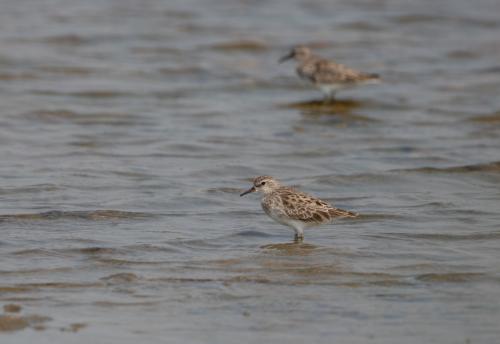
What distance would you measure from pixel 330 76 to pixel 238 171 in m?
5.09

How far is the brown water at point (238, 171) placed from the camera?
24.6 feet

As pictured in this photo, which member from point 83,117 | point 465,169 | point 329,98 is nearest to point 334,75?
point 329,98

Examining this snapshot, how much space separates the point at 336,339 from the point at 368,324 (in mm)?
361

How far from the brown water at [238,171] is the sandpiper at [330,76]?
0.36 m

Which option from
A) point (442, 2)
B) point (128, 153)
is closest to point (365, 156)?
point (128, 153)

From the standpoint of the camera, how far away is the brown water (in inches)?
295

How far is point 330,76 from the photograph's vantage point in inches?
683

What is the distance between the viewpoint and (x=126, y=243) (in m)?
9.33

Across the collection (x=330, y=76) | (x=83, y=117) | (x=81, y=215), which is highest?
(x=330, y=76)

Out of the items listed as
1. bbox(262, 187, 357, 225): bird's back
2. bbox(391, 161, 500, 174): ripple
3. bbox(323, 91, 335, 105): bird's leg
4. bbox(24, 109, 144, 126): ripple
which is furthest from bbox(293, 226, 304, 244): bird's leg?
bbox(323, 91, 335, 105): bird's leg

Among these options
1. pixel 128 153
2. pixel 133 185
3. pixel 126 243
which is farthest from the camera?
pixel 128 153

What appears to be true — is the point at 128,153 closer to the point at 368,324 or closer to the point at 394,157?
the point at 394,157

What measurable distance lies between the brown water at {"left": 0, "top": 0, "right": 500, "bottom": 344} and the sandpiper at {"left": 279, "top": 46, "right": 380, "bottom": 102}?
361 mm

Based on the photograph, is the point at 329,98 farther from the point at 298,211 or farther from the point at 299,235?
the point at 298,211
